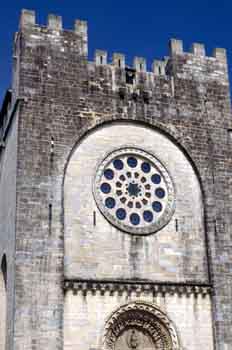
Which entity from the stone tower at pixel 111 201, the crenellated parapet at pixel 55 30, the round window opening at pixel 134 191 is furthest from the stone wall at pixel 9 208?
the crenellated parapet at pixel 55 30

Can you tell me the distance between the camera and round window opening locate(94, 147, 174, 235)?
65.5 feet

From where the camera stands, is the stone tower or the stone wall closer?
the stone wall

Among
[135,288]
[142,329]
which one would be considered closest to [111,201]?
[135,288]

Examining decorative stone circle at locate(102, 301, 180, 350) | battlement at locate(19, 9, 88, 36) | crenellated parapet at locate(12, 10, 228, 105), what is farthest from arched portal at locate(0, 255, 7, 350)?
battlement at locate(19, 9, 88, 36)

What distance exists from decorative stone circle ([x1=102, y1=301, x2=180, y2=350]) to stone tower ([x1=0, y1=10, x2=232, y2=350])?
3 cm

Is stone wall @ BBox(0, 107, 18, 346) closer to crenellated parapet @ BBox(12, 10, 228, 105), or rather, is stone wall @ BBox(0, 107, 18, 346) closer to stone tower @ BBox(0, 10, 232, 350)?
stone tower @ BBox(0, 10, 232, 350)

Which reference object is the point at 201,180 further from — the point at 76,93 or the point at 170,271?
the point at 76,93

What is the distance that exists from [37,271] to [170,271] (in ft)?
14.0

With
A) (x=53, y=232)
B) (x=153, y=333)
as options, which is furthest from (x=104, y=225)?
(x=153, y=333)

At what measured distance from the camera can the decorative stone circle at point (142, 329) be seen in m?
18.7

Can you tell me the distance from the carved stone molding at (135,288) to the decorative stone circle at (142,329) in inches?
17.1

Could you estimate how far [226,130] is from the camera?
22281 millimetres

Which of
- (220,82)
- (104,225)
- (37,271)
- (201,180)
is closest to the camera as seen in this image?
(37,271)

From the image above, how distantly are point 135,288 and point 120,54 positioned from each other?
8.17 metres
